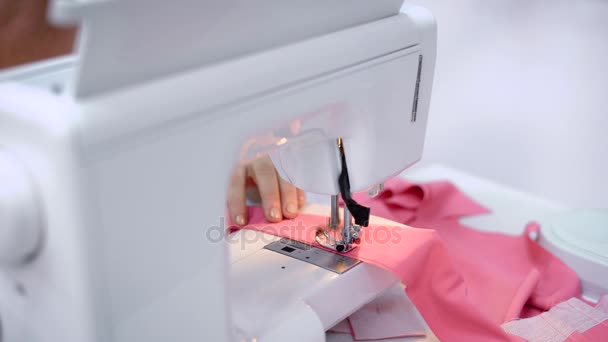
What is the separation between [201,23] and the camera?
783mm

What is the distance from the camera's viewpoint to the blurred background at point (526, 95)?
98.6 inches

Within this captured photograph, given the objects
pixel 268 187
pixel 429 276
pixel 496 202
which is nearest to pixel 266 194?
pixel 268 187

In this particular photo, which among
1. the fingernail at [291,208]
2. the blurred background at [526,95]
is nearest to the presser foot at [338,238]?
the fingernail at [291,208]

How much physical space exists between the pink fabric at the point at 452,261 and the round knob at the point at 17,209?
0.58 m

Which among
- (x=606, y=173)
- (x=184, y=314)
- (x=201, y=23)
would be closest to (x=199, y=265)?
(x=184, y=314)

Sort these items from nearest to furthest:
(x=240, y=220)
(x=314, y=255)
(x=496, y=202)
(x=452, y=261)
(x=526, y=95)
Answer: (x=314, y=255) → (x=452, y=261) → (x=240, y=220) → (x=496, y=202) → (x=526, y=95)

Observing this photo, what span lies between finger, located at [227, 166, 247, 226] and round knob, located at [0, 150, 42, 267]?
2.27ft

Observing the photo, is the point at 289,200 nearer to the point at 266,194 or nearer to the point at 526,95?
the point at 266,194

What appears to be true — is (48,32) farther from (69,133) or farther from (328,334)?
(69,133)

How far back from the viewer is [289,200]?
1.39m

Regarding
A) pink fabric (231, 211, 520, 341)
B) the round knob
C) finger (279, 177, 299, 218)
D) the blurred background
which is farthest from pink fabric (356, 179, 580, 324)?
the blurred background

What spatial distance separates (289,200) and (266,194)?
7cm

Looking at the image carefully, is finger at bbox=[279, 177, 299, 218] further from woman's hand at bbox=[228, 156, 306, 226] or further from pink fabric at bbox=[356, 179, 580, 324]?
pink fabric at bbox=[356, 179, 580, 324]

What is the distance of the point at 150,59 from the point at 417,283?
0.69m
